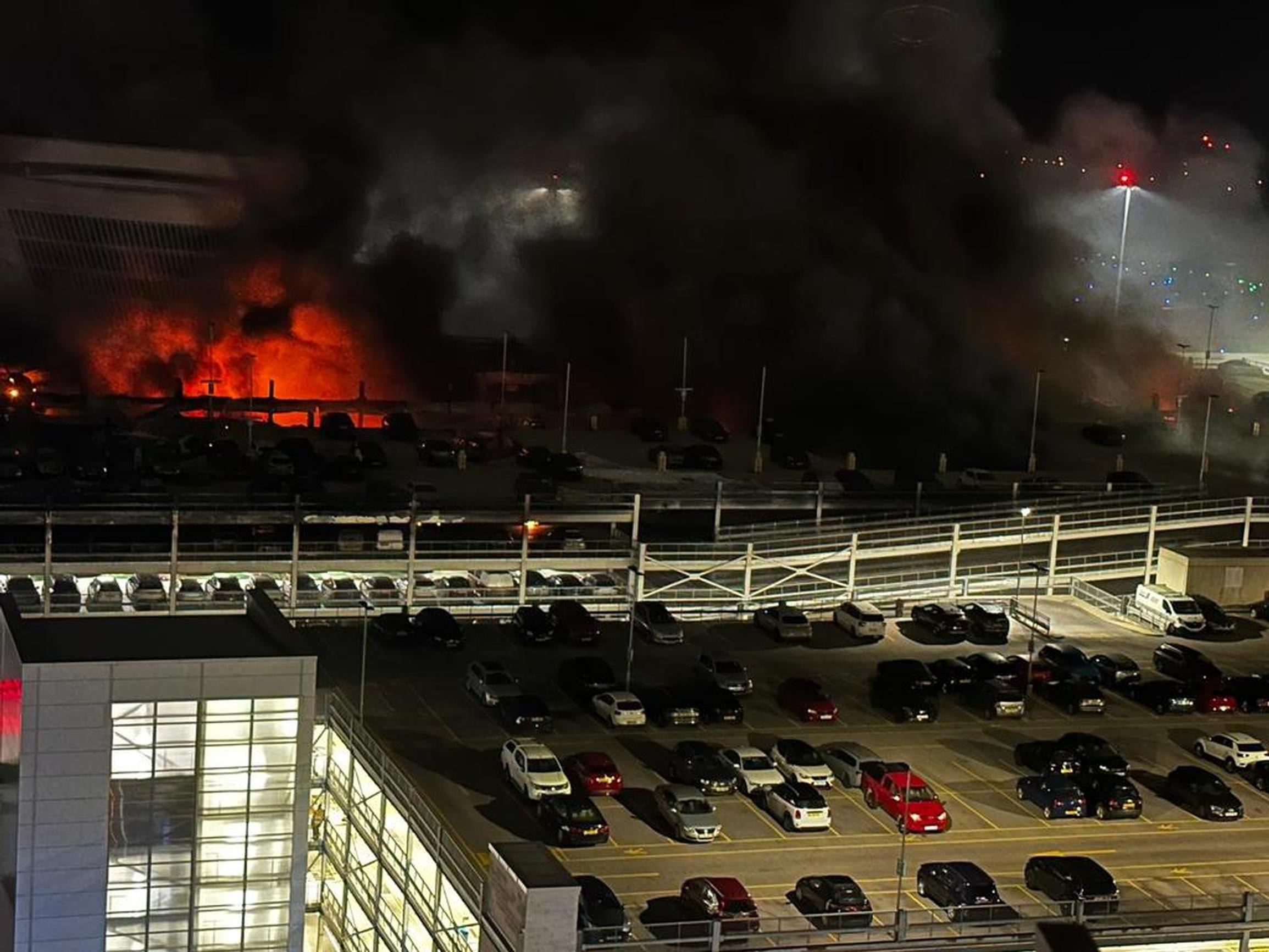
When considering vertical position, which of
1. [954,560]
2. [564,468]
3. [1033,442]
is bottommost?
[954,560]

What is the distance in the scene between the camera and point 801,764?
76.3 feet

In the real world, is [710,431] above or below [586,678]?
above

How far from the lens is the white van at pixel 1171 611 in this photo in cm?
3120

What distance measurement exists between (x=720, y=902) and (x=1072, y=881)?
11.9ft

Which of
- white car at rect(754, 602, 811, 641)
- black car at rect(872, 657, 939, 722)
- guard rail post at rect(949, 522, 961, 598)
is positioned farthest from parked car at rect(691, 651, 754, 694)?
guard rail post at rect(949, 522, 961, 598)

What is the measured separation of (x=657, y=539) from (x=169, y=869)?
1998 cm

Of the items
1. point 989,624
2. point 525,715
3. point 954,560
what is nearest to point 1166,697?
point 989,624

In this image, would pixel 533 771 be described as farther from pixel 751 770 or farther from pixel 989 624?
pixel 989 624

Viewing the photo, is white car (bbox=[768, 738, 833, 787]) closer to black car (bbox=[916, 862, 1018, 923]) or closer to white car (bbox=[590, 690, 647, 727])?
white car (bbox=[590, 690, 647, 727])

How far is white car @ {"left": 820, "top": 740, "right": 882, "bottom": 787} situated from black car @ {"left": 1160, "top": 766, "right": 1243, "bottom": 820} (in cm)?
340

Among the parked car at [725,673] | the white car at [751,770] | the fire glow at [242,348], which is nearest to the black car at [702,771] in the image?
the white car at [751,770]

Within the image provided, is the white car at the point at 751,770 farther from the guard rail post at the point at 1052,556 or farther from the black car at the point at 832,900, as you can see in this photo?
the guard rail post at the point at 1052,556

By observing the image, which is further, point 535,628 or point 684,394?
point 684,394

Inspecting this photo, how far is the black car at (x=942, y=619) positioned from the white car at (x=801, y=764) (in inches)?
255
